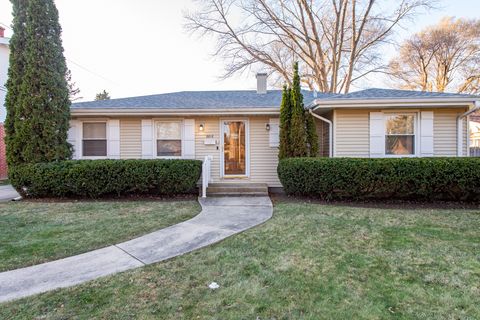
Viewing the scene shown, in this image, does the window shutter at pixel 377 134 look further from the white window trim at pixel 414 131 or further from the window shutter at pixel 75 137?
the window shutter at pixel 75 137

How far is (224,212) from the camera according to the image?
218 inches

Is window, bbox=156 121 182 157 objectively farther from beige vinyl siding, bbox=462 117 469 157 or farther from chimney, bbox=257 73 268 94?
beige vinyl siding, bbox=462 117 469 157

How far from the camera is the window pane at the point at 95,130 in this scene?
8.27 m

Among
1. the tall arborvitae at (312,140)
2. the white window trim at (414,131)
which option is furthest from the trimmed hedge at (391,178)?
the white window trim at (414,131)

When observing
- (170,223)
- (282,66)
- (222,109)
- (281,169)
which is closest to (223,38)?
(282,66)

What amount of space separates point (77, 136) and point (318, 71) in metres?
16.1

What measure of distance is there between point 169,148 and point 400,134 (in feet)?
22.0

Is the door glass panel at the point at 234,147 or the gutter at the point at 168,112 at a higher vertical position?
the gutter at the point at 168,112

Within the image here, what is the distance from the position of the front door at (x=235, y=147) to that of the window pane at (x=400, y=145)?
406cm

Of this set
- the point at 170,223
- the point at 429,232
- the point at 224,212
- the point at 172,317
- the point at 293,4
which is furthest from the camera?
the point at 293,4

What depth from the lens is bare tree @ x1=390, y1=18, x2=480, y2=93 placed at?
68.2ft

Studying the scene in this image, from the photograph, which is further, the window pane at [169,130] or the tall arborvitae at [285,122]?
the window pane at [169,130]

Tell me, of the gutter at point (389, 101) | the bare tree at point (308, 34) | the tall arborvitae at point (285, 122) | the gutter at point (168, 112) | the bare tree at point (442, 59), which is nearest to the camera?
the gutter at point (389, 101)

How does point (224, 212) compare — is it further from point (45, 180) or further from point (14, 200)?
point (14, 200)
